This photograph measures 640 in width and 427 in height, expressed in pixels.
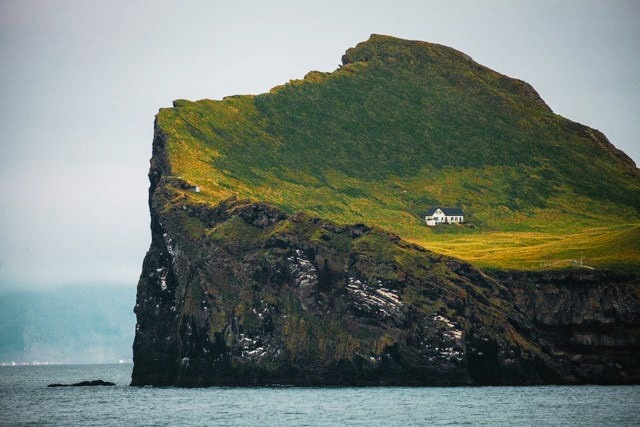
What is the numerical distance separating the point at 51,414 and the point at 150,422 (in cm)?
2272

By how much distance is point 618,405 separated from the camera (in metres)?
156

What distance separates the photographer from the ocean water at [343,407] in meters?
143

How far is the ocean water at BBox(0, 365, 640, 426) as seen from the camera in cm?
14300

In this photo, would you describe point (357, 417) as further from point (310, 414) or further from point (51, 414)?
point (51, 414)

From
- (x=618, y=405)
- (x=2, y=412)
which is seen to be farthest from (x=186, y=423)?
(x=618, y=405)

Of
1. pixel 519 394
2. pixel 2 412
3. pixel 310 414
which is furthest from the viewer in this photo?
pixel 519 394

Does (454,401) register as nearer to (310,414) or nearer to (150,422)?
(310,414)

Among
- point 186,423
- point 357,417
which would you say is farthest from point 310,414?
point 186,423

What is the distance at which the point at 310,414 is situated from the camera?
150875 millimetres

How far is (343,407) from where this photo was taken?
159875 millimetres

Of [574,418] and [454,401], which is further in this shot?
[454,401]

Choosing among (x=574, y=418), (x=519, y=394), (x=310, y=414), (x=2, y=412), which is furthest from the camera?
(x=519, y=394)

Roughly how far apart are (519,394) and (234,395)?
42.9 metres

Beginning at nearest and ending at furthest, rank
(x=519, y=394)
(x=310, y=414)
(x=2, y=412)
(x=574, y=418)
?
(x=574, y=418), (x=310, y=414), (x=2, y=412), (x=519, y=394)
